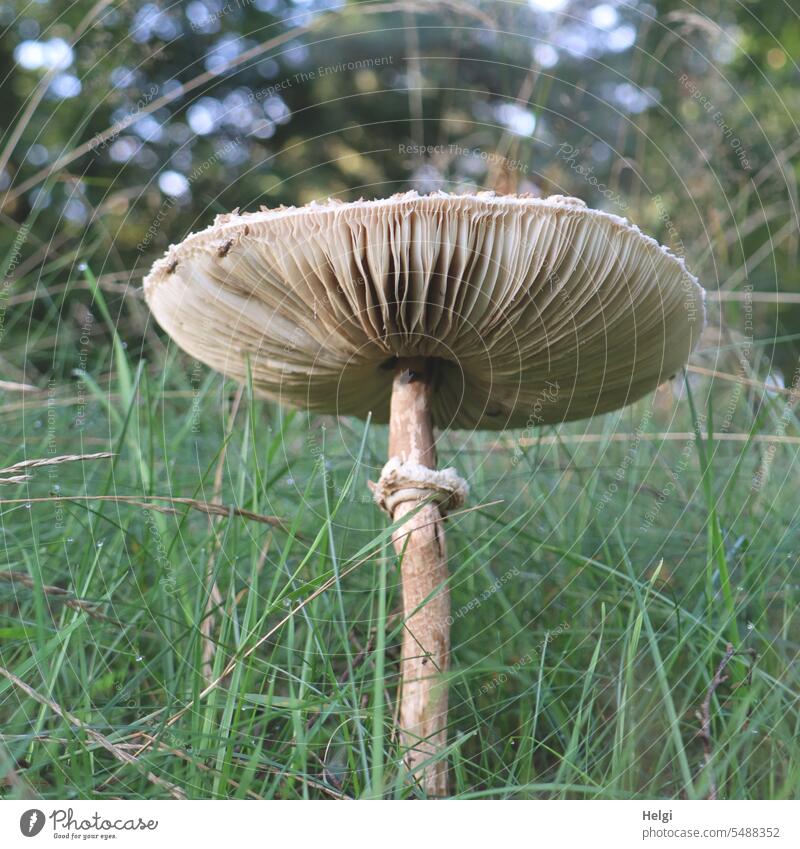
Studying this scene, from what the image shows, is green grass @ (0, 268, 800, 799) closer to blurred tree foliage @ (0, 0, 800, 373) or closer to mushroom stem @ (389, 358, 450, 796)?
mushroom stem @ (389, 358, 450, 796)

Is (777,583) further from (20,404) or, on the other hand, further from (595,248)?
(20,404)

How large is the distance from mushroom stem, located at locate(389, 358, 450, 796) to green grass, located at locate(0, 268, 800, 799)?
8 cm

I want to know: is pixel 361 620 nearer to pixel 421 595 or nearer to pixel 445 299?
pixel 421 595

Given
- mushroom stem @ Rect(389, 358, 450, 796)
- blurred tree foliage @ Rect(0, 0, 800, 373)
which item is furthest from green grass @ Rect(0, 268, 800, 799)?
blurred tree foliage @ Rect(0, 0, 800, 373)

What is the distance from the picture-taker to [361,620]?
267cm

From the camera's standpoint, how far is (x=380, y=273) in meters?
2.14

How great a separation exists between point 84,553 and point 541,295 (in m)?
1.79

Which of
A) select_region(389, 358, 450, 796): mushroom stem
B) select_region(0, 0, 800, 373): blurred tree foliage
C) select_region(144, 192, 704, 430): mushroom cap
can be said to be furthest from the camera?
select_region(0, 0, 800, 373): blurred tree foliage

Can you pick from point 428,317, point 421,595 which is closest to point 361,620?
point 421,595

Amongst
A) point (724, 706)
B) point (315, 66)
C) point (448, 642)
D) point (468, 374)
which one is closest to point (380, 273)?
point (468, 374)

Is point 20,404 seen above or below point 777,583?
above

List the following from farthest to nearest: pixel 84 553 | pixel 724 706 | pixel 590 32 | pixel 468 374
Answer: pixel 590 32
pixel 468 374
pixel 84 553
pixel 724 706

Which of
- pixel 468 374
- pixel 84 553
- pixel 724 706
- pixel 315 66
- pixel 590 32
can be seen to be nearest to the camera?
pixel 724 706

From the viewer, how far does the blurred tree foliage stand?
191 inches
